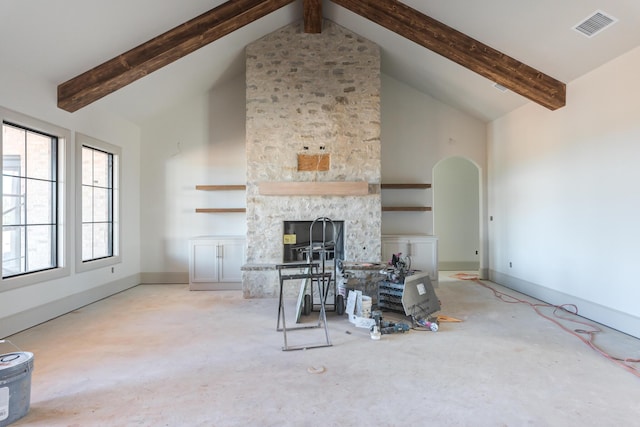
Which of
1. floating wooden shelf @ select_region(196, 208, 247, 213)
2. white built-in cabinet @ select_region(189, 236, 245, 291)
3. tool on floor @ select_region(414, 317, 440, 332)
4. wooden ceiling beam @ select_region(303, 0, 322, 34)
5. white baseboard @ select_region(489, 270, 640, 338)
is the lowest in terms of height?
tool on floor @ select_region(414, 317, 440, 332)

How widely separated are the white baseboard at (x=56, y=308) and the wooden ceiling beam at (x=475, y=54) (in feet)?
19.1

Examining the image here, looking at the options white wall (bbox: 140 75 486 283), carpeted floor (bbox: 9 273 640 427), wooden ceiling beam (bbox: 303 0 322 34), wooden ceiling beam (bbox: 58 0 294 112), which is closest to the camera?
carpeted floor (bbox: 9 273 640 427)

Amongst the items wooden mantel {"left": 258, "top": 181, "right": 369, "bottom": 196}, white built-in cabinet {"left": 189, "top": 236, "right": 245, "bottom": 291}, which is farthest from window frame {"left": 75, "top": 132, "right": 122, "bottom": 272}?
wooden mantel {"left": 258, "top": 181, "right": 369, "bottom": 196}

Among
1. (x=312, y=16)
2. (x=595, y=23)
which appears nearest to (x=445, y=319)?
(x=595, y=23)

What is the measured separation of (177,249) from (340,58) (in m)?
4.70

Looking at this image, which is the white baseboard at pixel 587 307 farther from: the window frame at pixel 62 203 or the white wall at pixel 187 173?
the window frame at pixel 62 203

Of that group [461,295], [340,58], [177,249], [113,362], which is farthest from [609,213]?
[177,249]

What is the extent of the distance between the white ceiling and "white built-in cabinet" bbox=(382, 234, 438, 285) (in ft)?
8.97

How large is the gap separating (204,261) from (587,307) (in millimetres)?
5810

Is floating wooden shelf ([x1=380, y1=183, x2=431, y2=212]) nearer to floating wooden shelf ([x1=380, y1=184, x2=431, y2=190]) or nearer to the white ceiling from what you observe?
floating wooden shelf ([x1=380, y1=184, x2=431, y2=190])

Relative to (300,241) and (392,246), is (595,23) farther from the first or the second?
(300,241)

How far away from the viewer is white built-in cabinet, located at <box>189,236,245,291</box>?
633 centimetres

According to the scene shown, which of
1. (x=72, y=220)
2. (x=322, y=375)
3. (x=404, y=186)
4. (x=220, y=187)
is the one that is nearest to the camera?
(x=322, y=375)

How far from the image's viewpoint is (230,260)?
6.38 metres
